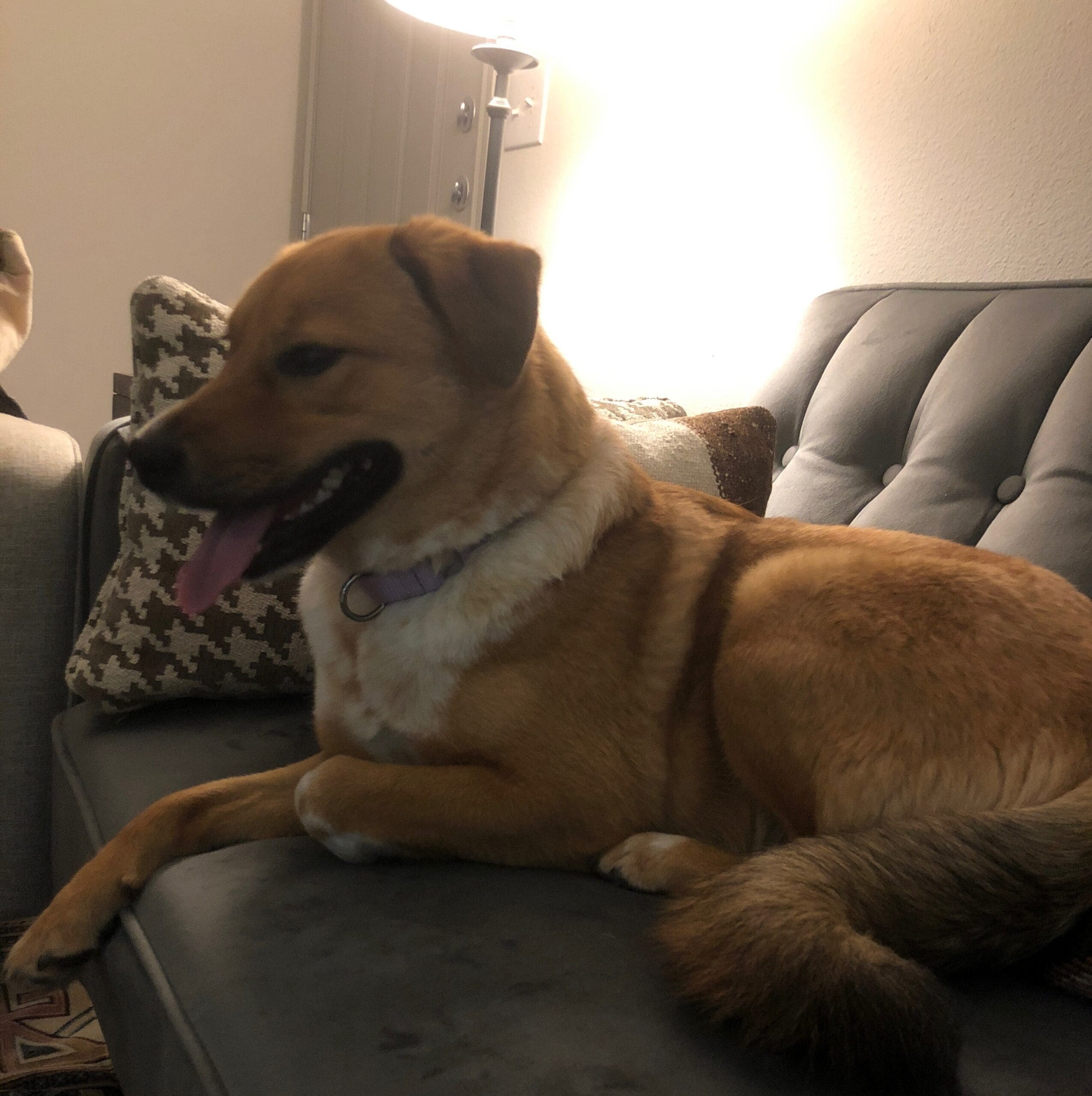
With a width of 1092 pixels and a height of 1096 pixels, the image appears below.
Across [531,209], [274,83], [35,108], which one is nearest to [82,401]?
[35,108]

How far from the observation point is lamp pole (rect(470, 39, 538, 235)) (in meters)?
2.19

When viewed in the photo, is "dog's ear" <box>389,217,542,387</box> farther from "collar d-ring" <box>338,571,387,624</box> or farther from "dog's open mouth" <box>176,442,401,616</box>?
"collar d-ring" <box>338,571,387,624</box>

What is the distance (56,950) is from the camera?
0.88 metres

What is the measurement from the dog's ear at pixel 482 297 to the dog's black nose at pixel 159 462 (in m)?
0.31

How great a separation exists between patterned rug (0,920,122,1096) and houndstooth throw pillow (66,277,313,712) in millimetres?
381

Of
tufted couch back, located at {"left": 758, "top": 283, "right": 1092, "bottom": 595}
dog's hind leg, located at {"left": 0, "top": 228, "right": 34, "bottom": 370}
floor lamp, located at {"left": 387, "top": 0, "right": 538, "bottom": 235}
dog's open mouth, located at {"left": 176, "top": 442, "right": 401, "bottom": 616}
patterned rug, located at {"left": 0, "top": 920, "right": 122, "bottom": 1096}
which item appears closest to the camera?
dog's open mouth, located at {"left": 176, "top": 442, "right": 401, "bottom": 616}

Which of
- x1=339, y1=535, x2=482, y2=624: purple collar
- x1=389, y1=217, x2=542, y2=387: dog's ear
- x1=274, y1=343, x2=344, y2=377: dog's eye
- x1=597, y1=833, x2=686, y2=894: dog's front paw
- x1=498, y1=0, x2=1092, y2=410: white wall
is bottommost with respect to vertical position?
x1=597, y1=833, x2=686, y2=894: dog's front paw

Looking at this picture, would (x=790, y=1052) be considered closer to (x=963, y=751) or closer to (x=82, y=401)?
(x=963, y=751)

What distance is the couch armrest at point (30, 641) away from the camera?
1.35 metres

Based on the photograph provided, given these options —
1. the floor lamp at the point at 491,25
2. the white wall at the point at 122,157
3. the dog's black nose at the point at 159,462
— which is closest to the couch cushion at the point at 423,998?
the dog's black nose at the point at 159,462

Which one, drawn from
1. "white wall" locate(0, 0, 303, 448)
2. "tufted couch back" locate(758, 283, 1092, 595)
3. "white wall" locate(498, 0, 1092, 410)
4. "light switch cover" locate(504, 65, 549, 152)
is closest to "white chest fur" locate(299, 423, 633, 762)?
"tufted couch back" locate(758, 283, 1092, 595)

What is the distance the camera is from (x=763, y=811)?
1032mm

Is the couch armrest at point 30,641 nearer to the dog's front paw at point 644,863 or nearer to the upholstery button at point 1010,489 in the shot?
the dog's front paw at point 644,863

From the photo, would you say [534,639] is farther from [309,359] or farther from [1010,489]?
[1010,489]
